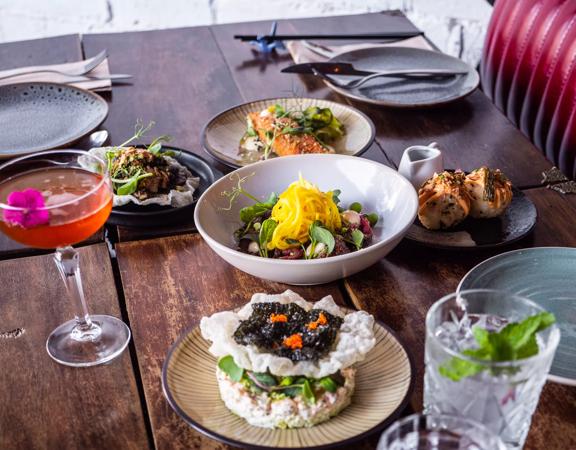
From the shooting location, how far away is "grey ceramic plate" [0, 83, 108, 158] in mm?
1668

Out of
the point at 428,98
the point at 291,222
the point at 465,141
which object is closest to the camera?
the point at 291,222

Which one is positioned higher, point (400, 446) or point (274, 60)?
point (400, 446)

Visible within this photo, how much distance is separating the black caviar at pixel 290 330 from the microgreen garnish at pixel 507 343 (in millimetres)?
175

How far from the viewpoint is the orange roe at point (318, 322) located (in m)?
0.92

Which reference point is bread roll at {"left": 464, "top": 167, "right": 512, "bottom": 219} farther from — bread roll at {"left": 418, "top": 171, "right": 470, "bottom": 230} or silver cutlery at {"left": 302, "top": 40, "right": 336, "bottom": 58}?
silver cutlery at {"left": 302, "top": 40, "right": 336, "bottom": 58}

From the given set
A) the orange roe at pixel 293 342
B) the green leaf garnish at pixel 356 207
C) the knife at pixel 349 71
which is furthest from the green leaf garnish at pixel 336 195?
the knife at pixel 349 71

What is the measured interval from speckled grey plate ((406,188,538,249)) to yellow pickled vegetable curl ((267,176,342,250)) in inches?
6.5

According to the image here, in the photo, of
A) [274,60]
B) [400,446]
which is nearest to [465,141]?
[274,60]

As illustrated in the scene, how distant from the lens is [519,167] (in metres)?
1.53

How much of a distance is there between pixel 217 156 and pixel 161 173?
0.19 m

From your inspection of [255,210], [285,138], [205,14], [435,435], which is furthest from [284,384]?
[205,14]

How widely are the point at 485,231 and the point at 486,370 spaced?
0.59 meters

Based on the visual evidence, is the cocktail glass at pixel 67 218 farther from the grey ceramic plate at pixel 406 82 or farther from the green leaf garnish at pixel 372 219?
the grey ceramic plate at pixel 406 82

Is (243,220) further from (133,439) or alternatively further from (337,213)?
(133,439)
